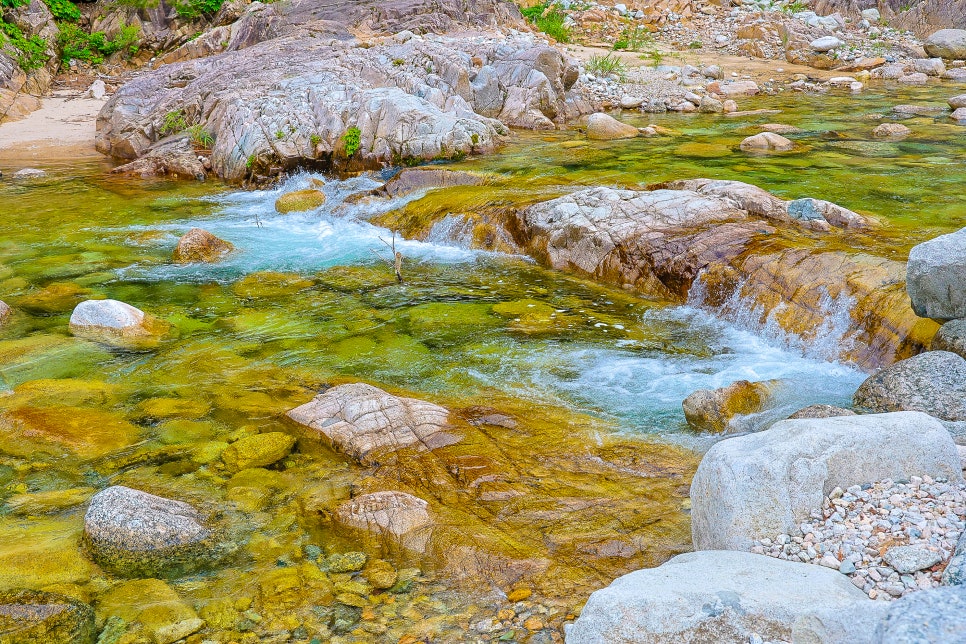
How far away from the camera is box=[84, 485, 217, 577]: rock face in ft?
12.8

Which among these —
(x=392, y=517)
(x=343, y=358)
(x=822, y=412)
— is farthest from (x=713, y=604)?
(x=343, y=358)

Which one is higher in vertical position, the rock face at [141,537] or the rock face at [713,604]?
the rock face at [713,604]

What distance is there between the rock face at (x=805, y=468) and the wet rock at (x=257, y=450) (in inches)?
109

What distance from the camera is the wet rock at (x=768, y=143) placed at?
12.9 m

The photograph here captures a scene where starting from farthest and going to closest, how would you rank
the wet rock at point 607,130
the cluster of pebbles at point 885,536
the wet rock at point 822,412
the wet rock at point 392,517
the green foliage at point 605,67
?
the green foliage at point 605,67 < the wet rock at point 607,130 < the wet rock at point 822,412 < the wet rock at point 392,517 < the cluster of pebbles at point 885,536

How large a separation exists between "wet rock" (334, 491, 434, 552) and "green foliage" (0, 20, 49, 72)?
21.6 m

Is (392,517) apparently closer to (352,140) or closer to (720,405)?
Result: (720,405)

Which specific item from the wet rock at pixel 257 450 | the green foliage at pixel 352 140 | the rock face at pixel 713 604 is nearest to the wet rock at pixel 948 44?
the green foliage at pixel 352 140

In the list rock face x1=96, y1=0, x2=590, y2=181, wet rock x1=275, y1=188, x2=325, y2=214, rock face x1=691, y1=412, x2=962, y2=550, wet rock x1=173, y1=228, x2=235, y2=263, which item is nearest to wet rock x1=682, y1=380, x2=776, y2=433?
rock face x1=691, y1=412, x2=962, y2=550

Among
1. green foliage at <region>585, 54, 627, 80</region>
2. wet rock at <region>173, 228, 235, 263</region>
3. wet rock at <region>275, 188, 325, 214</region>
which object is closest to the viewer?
wet rock at <region>173, 228, 235, 263</region>

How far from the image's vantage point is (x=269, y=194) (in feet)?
42.3

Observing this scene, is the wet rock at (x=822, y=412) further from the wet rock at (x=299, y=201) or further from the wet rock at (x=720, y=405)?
the wet rock at (x=299, y=201)

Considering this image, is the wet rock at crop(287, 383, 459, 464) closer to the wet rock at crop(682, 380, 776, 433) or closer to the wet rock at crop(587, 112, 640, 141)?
the wet rock at crop(682, 380, 776, 433)

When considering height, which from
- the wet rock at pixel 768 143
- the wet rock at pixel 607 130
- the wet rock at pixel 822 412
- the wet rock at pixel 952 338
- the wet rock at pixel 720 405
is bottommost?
the wet rock at pixel 720 405
